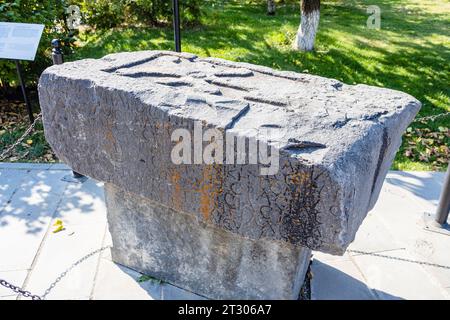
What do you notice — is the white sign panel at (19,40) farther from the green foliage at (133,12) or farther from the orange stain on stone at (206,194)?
the green foliage at (133,12)

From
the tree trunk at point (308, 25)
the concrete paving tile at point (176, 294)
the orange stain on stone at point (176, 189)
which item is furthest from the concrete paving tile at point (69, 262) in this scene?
the tree trunk at point (308, 25)

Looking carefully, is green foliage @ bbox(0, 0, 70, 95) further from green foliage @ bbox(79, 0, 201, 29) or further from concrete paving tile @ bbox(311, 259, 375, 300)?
concrete paving tile @ bbox(311, 259, 375, 300)

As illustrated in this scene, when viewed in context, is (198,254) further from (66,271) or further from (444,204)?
(444,204)

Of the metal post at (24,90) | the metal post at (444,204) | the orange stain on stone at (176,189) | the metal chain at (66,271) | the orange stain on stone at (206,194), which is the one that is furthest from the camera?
the metal post at (24,90)

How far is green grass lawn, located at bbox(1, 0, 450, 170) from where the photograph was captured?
18.2 ft

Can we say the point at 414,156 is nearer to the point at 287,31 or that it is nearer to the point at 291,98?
the point at 291,98

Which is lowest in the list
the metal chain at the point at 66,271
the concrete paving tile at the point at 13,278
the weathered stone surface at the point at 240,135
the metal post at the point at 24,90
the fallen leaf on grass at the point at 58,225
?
the concrete paving tile at the point at 13,278

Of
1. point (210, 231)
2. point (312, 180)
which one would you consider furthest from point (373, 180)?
point (210, 231)

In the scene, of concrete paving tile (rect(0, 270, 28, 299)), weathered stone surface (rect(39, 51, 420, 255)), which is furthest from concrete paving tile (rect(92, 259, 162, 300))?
weathered stone surface (rect(39, 51, 420, 255))

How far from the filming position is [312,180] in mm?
1845

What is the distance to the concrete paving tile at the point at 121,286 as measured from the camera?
288cm

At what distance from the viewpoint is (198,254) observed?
9.07 feet

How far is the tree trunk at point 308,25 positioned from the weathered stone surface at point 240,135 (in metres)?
4.74

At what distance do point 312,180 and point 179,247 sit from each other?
1317mm
